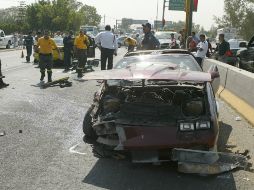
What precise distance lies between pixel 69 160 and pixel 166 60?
8.45ft

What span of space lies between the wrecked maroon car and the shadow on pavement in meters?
0.18

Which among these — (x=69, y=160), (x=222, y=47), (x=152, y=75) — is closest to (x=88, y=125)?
(x=69, y=160)

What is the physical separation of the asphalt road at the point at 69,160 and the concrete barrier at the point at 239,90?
0.22m

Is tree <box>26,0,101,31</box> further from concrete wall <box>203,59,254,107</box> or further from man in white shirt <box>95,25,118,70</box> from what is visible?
concrete wall <box>203,59,254,107</box>

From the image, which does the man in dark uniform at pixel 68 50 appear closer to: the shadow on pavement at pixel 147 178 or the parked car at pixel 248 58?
the parked car at pixel 248 58

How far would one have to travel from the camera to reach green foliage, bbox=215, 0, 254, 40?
234 ft

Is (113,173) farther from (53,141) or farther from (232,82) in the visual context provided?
(232,82)

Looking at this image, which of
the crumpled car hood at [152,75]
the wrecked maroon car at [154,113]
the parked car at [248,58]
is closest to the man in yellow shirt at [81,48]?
the parked car at [248,58]

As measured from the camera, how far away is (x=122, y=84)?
22.6 feet

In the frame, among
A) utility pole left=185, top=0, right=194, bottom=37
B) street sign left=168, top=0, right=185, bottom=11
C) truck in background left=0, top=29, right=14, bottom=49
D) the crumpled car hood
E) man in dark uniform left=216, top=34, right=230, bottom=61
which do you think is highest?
street sign left=168, top=0, right=185, bottom=11

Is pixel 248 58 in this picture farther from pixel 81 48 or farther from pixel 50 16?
pixel 50 16

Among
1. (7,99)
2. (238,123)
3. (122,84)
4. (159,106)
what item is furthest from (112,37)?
(159,106)

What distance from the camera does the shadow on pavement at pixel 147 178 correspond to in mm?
5145

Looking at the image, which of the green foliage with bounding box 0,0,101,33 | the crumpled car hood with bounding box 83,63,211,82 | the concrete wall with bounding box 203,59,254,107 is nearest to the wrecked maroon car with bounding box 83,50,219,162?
the crumpled car hood with bounding box 83,63,211,82
